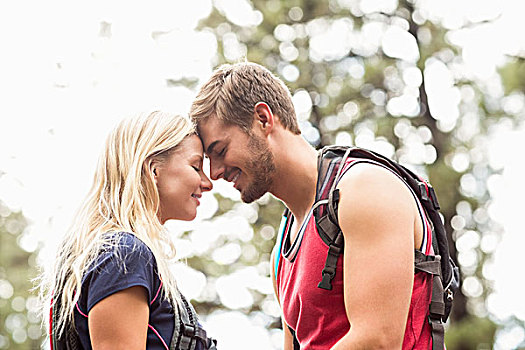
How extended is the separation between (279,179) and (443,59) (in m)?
6.69

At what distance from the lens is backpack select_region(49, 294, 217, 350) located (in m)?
2.55

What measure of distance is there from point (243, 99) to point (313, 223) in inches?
30.9

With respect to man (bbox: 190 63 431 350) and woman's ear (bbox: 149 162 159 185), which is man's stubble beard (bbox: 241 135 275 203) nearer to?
man (bbox: 190 63 431 350)

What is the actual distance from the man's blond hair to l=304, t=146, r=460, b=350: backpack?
0.56 m

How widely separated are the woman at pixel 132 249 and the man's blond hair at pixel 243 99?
0.25 meters

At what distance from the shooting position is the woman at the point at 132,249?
→ 8.00ft

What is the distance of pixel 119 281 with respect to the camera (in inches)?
96.1

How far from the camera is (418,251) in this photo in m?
2.71

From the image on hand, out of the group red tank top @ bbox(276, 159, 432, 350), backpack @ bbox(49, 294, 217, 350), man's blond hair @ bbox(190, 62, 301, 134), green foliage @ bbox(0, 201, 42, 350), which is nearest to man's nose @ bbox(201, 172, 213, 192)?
man's blond hair @ bbox(190, 62, 301, 134)

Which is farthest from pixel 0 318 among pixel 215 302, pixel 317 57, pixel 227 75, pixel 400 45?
pixel 227 75

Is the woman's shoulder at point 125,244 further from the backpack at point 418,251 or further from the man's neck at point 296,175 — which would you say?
the man's neck at point 296,175

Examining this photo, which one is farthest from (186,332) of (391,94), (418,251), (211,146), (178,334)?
(391,94)

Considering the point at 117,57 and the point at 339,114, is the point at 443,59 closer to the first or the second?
the point at 339,114

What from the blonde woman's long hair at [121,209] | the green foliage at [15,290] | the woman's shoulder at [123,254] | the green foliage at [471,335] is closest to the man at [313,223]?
the blonde woman's long hair at [121,209]
